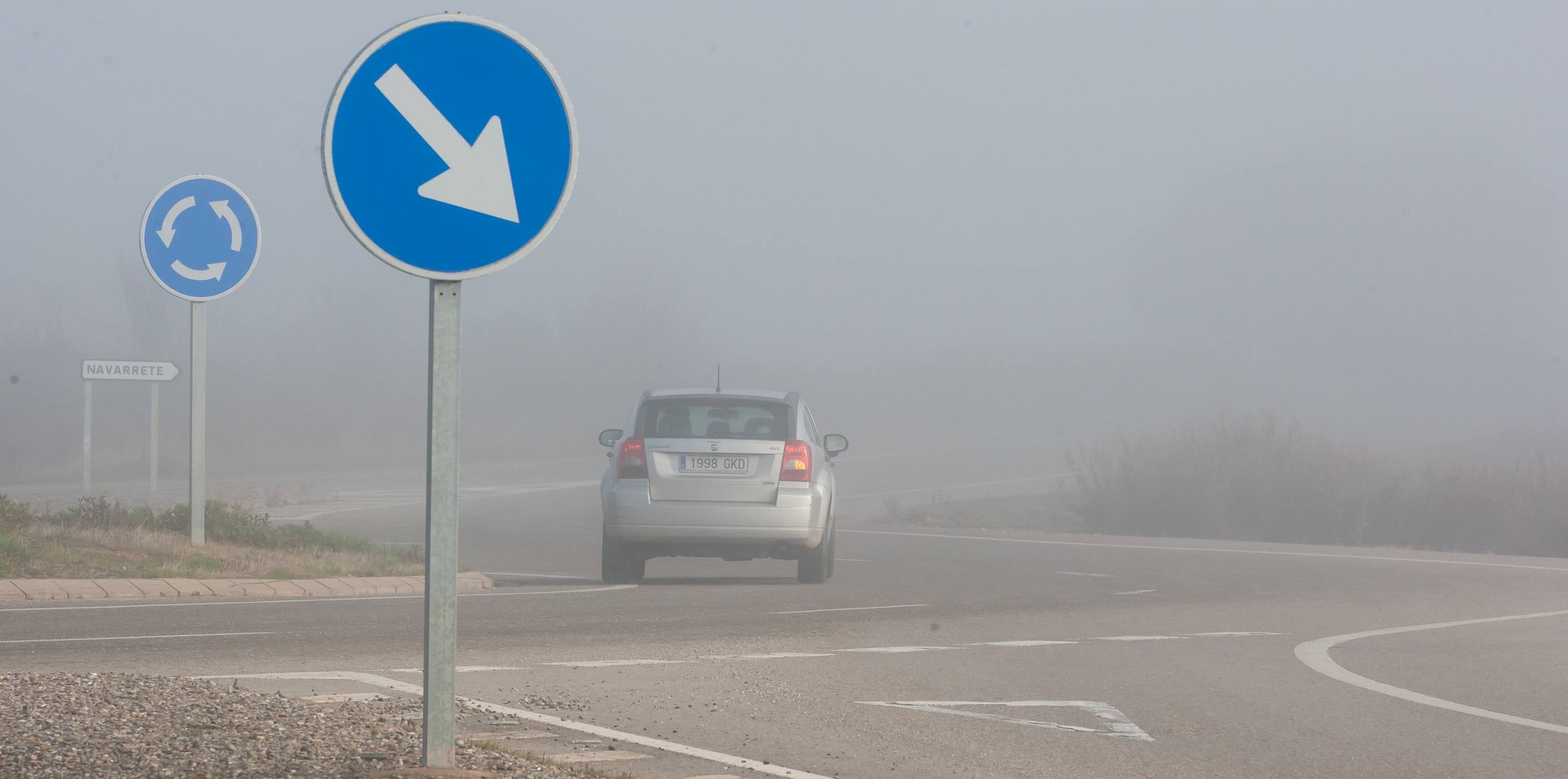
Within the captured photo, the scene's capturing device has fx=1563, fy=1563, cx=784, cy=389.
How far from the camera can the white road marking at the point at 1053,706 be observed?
7.21 metres

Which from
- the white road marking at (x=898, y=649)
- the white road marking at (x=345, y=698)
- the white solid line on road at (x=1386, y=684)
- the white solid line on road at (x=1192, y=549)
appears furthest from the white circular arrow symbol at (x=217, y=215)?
the white solid line on road at (x=1192, y=549)

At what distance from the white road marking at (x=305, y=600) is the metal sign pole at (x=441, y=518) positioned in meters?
5.66

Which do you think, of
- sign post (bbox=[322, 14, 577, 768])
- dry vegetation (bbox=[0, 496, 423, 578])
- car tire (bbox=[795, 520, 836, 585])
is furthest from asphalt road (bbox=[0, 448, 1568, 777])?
sign post (bbox=[322, 14, 577, 768])

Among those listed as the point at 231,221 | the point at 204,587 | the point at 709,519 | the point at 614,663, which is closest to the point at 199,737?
the point at 614,663

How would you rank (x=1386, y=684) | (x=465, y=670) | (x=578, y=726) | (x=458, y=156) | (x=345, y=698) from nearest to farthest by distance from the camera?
(x=458, y=156) → (x=578, y=726) → (x=345, y=698) → (x=465, y=670) → (x=1386, y=684)

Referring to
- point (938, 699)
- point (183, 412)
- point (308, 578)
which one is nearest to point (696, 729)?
point (938, 699)

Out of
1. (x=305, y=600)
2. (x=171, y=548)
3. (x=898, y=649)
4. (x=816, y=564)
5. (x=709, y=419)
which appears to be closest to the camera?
(x=898, y=649)

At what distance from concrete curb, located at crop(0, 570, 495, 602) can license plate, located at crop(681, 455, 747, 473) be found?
2.19 m

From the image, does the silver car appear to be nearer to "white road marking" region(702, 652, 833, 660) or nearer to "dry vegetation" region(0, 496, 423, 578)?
"dry vegetation" region(0, 496, 423, 578)

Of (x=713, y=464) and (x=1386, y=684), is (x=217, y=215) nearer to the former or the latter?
(x=713, y=464)

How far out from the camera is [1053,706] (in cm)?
792

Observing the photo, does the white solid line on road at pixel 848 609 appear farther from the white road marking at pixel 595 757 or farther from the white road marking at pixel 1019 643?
the white road marking at pixel 595 757

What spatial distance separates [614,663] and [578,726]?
2.22 metres

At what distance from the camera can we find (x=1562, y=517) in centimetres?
3459
